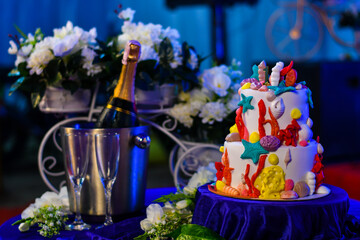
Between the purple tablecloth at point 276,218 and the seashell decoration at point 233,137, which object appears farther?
the seashell decoration at point 233,137

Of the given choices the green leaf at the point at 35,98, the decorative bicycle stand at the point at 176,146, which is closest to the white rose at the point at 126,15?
the decorative bicycle stand at the point at 176,146

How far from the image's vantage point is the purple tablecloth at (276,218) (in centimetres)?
96

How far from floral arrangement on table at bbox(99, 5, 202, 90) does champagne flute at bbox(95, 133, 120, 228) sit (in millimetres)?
412

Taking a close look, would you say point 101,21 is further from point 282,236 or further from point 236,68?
point 282,236

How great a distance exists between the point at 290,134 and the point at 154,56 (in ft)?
2.13

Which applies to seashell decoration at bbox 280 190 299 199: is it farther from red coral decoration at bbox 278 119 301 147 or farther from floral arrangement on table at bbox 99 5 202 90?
floral arrangement on table at bbox 99 5 202 90

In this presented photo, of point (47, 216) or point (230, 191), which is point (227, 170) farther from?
point (47, 216)

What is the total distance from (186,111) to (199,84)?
107 mm

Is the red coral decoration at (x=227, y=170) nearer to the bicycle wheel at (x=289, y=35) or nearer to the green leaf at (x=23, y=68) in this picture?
the green leaf at (x=23, y=68)

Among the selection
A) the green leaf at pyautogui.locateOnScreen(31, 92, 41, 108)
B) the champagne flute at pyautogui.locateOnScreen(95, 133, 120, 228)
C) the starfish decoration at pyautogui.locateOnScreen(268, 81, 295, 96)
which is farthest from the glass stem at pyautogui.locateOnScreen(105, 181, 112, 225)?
the green leaf at pyautogui.locateOnScreen(31, 92, 41, 108)

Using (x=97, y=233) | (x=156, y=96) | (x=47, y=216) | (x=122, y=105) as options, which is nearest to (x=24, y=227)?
(x=47, y=216)

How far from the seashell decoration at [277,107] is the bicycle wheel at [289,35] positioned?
5046mm

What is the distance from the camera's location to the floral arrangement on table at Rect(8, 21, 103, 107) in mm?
1503

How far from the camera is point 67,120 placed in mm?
1717
